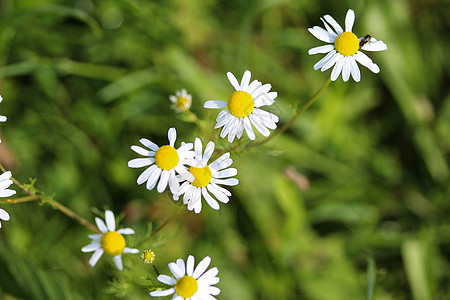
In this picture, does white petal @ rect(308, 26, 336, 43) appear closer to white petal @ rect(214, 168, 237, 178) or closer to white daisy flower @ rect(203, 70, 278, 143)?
white daisy flower @ rect(203, 70, 278, 143)

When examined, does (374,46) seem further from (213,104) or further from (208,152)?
(208,152)

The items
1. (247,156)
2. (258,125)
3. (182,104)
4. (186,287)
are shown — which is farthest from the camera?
(247,156)

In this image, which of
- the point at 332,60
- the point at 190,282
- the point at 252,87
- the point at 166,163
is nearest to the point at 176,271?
the point at 190,282

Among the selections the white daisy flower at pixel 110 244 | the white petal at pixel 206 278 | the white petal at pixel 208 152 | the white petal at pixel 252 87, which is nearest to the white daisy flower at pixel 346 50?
the white petal at pixel 252 87

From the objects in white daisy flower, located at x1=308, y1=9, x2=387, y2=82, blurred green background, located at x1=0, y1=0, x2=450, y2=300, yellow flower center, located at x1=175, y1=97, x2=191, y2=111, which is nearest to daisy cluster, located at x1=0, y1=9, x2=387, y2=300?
white daisy flower, located at x1=308, y1=9, x2=387, y2=82

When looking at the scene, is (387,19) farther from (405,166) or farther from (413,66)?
(405,166)

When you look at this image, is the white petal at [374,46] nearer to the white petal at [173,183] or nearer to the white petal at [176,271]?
the white petal at [173,183]

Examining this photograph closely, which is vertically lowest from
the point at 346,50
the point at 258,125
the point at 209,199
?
the point at 209,199
